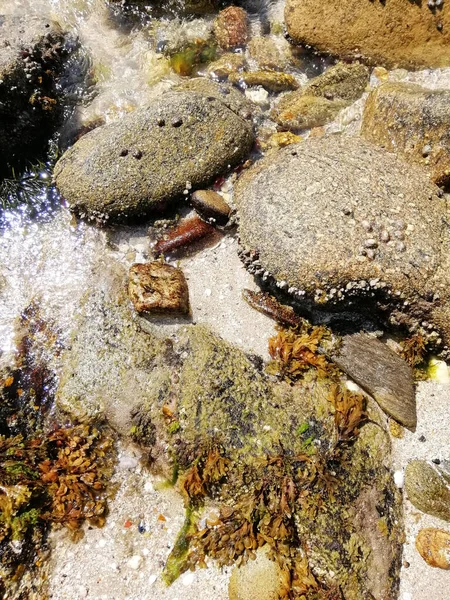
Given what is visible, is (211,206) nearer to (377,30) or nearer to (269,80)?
(269,80)

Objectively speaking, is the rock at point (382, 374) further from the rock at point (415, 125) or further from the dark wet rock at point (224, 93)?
the dark wet rock at point (224, 93)

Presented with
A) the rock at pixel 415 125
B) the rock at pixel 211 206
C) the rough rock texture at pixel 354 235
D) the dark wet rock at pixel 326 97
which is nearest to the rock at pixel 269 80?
the dark wet rock at pixel 326 97

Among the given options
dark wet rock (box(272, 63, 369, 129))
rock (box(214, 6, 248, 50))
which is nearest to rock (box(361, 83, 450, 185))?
dark wet rock (box(272, 63, 369, 129))

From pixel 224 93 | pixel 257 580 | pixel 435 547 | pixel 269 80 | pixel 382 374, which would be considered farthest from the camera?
pixel 269 80

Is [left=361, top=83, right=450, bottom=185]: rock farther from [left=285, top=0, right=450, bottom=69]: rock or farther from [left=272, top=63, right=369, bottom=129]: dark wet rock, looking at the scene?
[left=285, top=0, right=450, bottom=69]: rock

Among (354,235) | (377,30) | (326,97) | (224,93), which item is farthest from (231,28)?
(354,235)

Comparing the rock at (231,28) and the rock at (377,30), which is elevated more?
the rock at (231,28)

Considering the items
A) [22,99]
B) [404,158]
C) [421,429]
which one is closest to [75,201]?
[22,99]

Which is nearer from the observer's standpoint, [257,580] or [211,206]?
[257,580]
